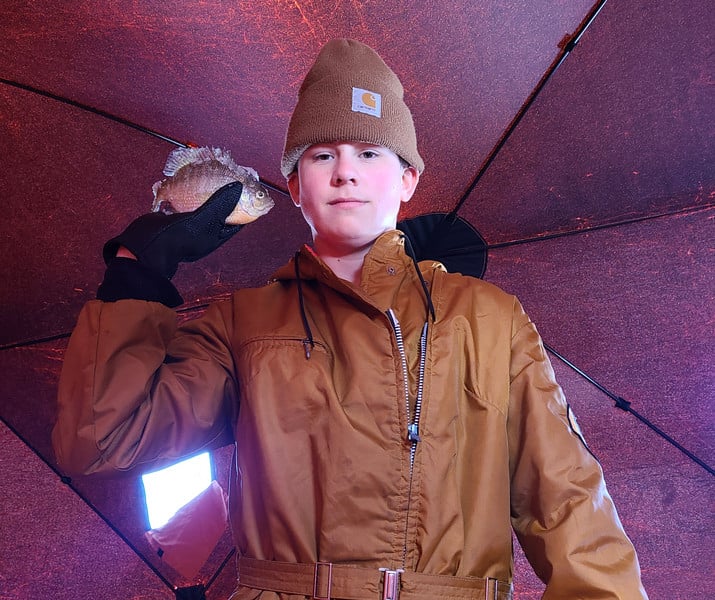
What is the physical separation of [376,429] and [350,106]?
32.0 inches

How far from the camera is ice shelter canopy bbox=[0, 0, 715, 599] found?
2082 millimetres

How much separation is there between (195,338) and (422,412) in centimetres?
63

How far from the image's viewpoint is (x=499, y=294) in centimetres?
183

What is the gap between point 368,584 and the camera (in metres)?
1.51

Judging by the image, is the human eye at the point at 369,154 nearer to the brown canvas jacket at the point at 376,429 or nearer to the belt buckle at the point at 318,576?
the brown canvas jacket at the point at 376,429

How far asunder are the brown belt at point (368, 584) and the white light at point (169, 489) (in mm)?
908

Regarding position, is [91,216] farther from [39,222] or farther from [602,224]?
[602,224]

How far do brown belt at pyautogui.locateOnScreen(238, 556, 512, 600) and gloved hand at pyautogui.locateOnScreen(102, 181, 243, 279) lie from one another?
2.55ft

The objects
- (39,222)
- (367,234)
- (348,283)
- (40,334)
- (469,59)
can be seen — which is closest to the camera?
(348,283)

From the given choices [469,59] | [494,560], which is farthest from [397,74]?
[494,560]

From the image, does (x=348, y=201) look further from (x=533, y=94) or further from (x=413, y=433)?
(x=533, y=94)

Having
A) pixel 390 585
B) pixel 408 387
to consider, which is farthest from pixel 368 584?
pixel 408 387

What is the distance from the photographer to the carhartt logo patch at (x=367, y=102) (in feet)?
6.26

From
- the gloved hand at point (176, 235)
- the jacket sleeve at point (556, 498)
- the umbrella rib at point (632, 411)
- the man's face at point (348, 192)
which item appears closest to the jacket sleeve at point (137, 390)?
the gloved hand at point (176, 235)
